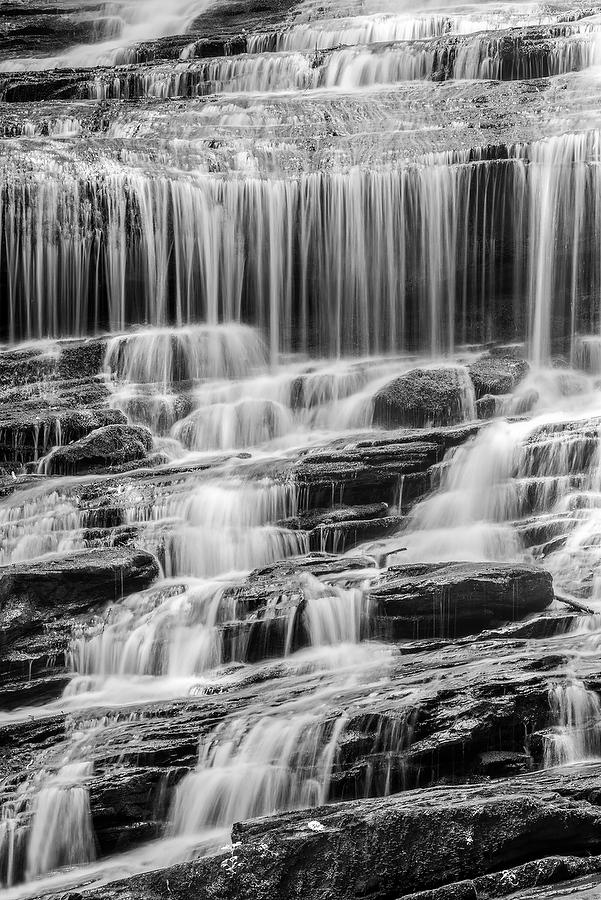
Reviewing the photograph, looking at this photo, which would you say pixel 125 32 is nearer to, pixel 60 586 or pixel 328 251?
pixel 328 251

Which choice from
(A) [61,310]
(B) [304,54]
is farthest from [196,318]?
(B) [304,54]

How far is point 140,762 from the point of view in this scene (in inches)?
402

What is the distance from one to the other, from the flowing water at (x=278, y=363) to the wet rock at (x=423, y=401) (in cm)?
13

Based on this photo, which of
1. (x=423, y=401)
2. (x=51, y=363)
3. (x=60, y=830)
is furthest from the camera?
(x=51, y=363)

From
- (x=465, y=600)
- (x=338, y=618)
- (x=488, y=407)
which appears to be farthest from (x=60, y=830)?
(x=488, y=407)

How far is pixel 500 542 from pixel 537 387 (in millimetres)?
5173

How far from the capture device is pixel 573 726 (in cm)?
962

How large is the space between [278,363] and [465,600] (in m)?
9.45

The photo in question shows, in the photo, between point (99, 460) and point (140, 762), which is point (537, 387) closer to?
point (99, 460)

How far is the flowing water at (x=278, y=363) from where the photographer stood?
1016 centimetres

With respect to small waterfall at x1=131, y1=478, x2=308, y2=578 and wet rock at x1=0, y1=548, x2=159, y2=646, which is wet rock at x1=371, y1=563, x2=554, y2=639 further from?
wet rock at x1=0, y1=548, x2=159, y2=646

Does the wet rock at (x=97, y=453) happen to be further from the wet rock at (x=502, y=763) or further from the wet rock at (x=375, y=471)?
the wet rock at (x=502, y=763)

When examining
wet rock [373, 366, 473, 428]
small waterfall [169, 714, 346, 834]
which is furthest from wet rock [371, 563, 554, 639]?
wet rock [373, 366, 473, 428]

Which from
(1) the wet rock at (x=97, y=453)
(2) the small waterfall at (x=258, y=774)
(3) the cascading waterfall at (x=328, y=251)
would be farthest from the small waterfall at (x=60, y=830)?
(3) the cascading waterfall at (x=328, y=251)
